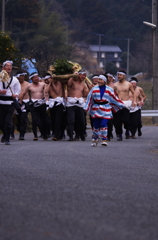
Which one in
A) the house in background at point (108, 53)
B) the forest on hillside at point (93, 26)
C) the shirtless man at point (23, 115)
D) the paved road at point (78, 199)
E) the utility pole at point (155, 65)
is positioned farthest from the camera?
the house in background at point (108, 53)

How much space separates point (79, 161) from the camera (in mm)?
9680

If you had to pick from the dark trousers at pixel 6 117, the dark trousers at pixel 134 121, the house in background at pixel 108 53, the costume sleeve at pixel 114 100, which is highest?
the house in background at pixel 108 53

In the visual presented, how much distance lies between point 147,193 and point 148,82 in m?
80.2

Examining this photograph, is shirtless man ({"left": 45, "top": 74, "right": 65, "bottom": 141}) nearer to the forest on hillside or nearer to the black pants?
the black pants

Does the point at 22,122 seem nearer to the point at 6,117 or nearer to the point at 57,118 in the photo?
the point at 57,118

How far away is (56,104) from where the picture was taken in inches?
687

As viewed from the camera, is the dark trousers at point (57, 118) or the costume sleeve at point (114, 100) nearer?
the costume sleeve at point (114, 100)

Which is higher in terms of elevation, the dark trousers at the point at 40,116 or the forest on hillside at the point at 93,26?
the forest on hillside at the point at 93,26

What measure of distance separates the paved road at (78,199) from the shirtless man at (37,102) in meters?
7.61

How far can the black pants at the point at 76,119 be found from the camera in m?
17.0

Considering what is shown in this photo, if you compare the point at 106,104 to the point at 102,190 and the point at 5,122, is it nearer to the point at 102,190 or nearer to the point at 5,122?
the point at 5,122

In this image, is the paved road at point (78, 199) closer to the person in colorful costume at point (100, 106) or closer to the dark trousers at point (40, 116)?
the person in colorful costume at point (100, 106)

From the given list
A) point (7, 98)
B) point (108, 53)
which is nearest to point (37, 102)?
point (7, 98)

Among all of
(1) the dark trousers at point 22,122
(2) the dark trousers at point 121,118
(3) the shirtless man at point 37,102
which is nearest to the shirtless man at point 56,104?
(3) the shirtless man at point 37,102
